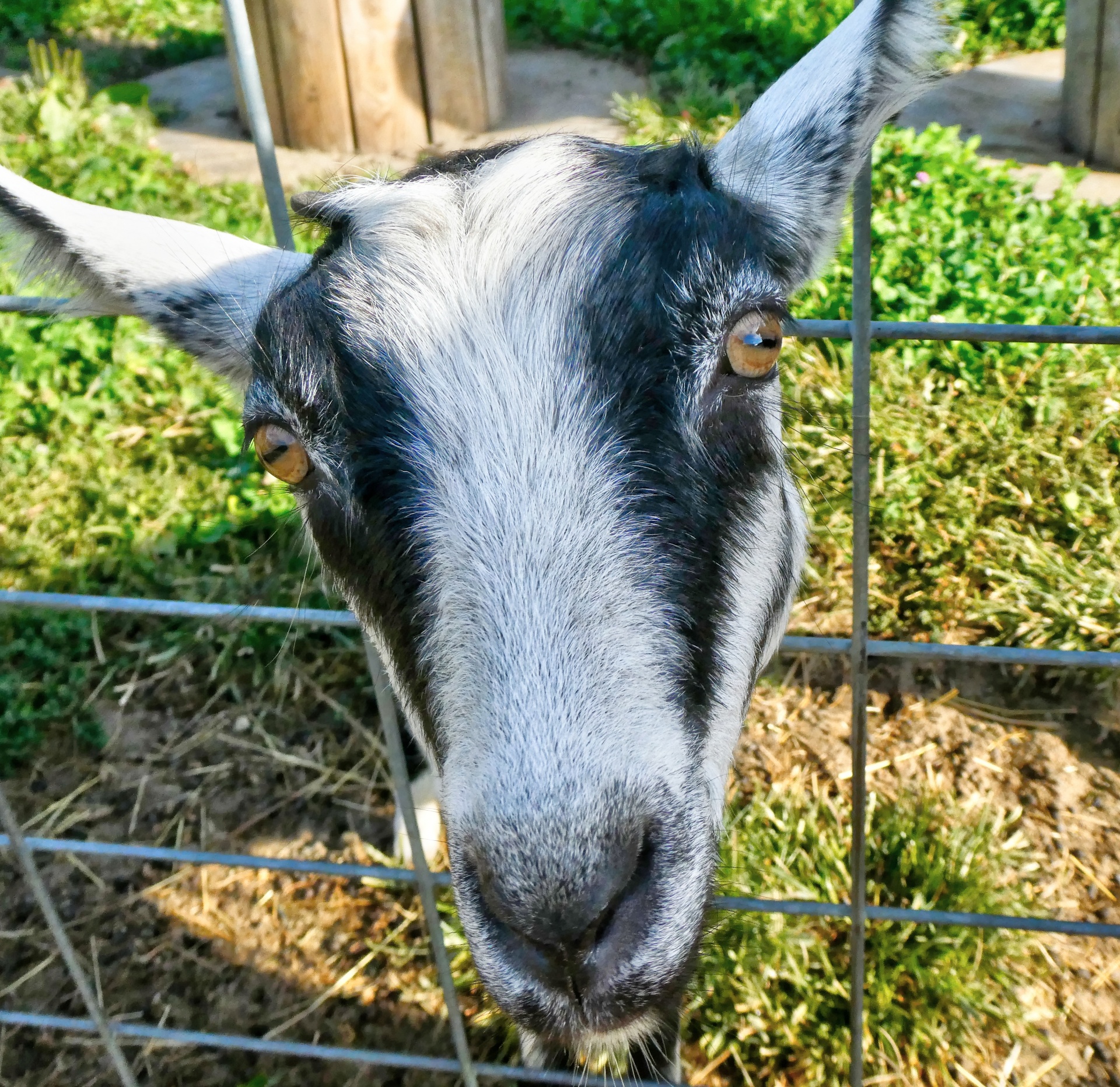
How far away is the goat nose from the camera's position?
149cm

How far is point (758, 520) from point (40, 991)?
2.83m

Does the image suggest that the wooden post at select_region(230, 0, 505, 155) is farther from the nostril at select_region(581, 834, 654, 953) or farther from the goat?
the nostril at select_region(581, 834, 654, 953)

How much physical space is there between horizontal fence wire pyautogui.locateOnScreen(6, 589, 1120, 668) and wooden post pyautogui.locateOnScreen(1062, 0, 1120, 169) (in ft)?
14.0

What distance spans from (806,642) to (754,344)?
0.75m

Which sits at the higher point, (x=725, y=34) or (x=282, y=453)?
(x=282, y=453)

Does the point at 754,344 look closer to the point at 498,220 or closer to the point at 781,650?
the point at 498,220

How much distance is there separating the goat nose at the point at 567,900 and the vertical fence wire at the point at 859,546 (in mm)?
841

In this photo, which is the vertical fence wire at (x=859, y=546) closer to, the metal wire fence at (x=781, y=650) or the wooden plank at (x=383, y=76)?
the metal wire fence at (x=781, y=650)

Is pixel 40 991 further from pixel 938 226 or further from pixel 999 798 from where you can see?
pixel 938 226

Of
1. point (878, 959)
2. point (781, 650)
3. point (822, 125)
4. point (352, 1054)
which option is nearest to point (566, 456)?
point (822, 125)

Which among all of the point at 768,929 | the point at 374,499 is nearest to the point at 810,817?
the point at 768,929

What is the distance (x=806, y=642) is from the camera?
2.38m

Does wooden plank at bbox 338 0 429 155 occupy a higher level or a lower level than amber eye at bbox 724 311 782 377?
lower

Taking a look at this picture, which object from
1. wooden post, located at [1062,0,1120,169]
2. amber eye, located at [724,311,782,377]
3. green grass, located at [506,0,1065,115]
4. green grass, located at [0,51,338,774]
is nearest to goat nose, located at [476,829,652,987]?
amber eye, located at [724,311,782,377]
